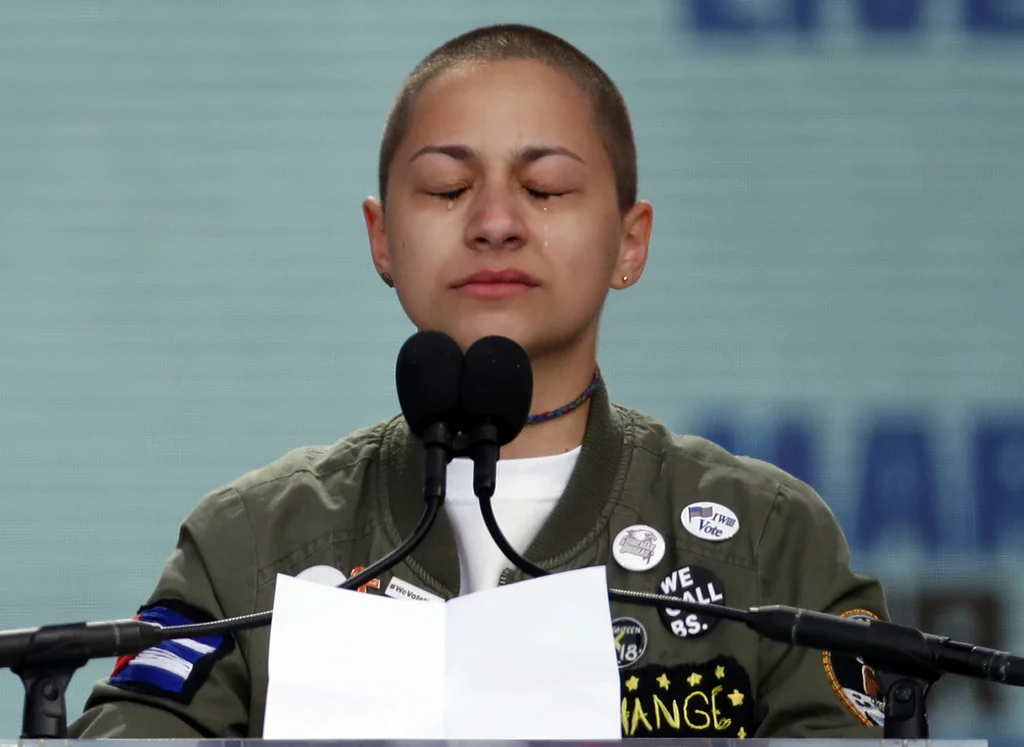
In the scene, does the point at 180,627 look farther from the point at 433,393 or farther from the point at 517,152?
the point at 517,152

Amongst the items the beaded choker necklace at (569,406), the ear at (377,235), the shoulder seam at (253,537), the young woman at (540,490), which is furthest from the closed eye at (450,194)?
the shoulder seam at (253,537)

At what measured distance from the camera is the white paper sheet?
1010mm

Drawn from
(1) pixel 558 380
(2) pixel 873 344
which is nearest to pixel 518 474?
(1) pixel 558 380

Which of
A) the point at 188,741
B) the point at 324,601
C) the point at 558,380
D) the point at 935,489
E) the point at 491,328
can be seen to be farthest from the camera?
the point at 935,489

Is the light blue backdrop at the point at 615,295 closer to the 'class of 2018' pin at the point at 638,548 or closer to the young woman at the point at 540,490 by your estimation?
the young woman at the point at 540,490

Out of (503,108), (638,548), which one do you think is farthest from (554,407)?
(503,108)

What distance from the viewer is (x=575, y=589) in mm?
1062

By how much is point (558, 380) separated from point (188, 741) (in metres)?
0.75

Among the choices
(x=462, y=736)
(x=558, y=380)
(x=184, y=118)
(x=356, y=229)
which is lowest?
(x=462, y=736)

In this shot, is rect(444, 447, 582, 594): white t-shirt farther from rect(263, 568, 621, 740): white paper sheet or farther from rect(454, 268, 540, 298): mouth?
→ rect(263, 568, 621, 740): white paper sheet

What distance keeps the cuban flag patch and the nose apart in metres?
0.41

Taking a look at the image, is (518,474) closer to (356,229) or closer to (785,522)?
(785,522)

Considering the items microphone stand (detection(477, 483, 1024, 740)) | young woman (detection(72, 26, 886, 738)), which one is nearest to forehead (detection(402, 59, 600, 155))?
young woman (detection(72, 26, 886, 738))

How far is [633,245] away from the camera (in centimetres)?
171
